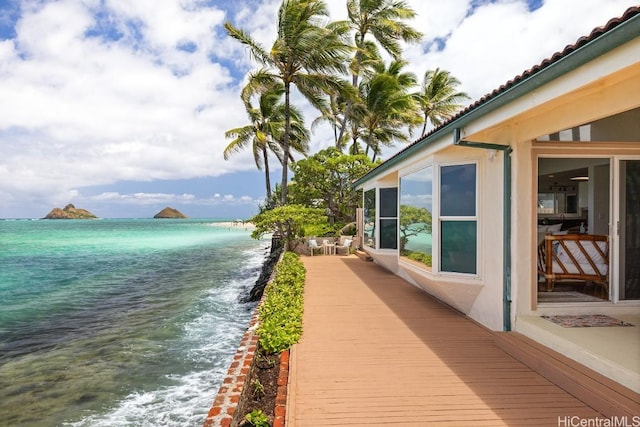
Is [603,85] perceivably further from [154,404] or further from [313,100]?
[313,100]

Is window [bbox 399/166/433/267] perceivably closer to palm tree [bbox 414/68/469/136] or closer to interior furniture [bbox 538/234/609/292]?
interior furniture [bbox 538/234/609/292]

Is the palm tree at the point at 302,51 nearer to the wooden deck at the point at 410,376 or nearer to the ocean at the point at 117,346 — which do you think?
the ocean at the point at 117,346

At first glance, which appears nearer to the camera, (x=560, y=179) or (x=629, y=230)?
(x=629, y=230)

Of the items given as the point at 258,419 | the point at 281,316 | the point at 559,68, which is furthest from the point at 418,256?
the point at 258,419

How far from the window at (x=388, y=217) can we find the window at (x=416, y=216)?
1826 mm

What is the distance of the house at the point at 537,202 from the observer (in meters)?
→ 3.23

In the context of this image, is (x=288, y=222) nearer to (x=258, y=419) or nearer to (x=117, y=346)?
(x=117, y=346)

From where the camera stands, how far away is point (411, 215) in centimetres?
738

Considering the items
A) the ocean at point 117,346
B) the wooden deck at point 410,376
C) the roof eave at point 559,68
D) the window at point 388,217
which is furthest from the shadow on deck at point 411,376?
the window at point 388,217

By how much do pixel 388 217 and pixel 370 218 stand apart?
148 centimetres

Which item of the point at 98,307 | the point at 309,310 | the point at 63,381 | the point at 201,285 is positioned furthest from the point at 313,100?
the point at 63,381

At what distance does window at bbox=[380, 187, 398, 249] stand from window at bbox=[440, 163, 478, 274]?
397cm

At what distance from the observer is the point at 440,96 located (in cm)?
2884

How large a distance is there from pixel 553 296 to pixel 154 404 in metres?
6.23
